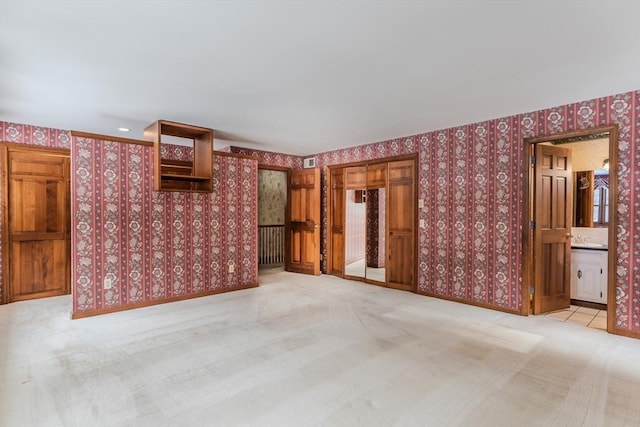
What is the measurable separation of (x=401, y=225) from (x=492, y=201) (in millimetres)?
1373

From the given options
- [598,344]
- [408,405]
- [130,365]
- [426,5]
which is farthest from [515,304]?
[130,365]

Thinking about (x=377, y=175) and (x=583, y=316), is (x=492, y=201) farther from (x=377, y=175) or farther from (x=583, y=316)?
(x=377, y=175)

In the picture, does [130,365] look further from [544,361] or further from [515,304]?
[515,304]

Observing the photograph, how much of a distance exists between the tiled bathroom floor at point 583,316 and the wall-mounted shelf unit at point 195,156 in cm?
468

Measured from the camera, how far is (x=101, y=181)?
152 inches

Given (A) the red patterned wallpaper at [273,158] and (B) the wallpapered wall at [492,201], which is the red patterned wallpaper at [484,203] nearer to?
(B) the wallpapered wall at [492,201]

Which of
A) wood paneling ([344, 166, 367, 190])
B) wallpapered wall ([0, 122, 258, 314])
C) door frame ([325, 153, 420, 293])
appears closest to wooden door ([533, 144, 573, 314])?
door frame ([325, 153, 420, 293])

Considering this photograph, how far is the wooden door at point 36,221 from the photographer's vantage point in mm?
4359

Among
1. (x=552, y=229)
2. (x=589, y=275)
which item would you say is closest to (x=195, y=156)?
(x=552, y=229)

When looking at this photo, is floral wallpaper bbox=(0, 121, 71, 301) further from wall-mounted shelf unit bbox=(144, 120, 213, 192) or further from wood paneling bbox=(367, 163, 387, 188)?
wood paneling bbox=(367, 163, 387, 188)

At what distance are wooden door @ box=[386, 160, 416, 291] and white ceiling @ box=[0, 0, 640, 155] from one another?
45.8 inches

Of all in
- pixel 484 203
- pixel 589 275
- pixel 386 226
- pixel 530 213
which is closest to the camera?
pixel 530 213

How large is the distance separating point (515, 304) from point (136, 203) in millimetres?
4741

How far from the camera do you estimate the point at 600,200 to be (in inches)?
190
